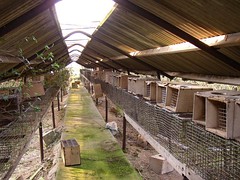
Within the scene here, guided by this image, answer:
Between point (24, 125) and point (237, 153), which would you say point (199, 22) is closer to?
point (237, 153)

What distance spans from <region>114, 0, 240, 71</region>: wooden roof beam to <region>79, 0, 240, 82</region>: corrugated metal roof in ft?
0.09

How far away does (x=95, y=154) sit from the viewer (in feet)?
26.8

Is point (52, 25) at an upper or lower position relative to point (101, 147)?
upper

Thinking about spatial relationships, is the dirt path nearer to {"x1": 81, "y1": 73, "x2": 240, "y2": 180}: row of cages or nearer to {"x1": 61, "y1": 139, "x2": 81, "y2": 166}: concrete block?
{"x1": 61, "y1": 139, "x2": 81, "y2": 166}: concrete block

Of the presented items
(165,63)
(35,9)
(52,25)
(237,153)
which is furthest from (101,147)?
(237,153)

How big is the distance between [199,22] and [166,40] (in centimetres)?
180

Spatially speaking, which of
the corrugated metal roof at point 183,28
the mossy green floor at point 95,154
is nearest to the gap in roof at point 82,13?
the corrugated metal roof at point 183,28

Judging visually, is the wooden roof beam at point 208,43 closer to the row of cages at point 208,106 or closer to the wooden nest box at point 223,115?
the row of cages at point 208,106

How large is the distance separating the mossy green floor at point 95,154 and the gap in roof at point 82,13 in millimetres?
3579

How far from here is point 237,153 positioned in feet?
9.39

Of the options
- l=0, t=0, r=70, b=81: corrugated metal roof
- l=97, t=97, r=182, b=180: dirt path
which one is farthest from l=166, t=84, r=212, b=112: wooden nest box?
l=97, t=97, r=182, b=180: dirt path

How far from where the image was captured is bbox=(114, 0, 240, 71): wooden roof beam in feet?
16.8

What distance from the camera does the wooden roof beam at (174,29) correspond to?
511 cm

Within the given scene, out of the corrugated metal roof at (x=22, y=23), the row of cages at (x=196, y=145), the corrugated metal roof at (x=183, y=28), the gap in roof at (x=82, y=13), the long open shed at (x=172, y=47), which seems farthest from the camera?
the gap in roof at (x=82, y=13)
